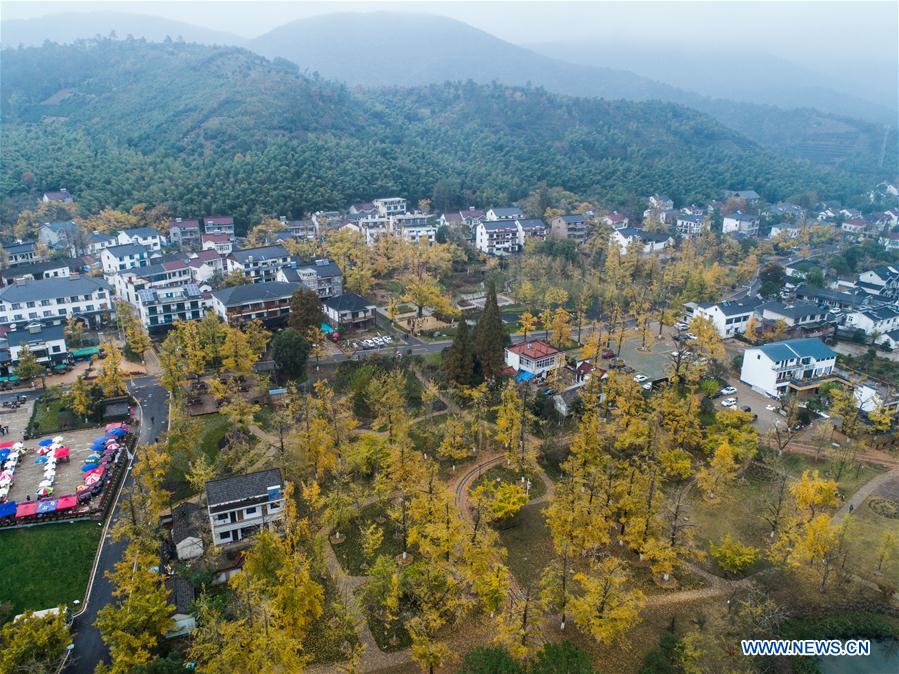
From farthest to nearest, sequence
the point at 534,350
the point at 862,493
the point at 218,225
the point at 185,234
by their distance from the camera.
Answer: the point at 218,225, the point at 185,234, the point at 534,350, the point at 862,493

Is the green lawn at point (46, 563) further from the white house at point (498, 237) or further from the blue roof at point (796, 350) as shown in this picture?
the white house at point (498, 237)

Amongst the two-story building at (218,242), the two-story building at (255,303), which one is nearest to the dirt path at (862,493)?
the two-story building at (255,303)

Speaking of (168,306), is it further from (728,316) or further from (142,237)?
(728,316)

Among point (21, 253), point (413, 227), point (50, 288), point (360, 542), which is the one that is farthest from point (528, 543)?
point (21, 253)

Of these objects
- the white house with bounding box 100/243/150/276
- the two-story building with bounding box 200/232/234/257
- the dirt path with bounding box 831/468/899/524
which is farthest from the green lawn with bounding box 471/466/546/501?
the two-story building with bounding box 200/232/234/257

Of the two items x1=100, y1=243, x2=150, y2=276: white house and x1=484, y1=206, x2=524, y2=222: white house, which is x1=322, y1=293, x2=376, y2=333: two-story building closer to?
x1=100, y1=243, x2=150, y2=276: white house

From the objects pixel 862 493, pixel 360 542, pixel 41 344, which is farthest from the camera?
pixel 41 344
